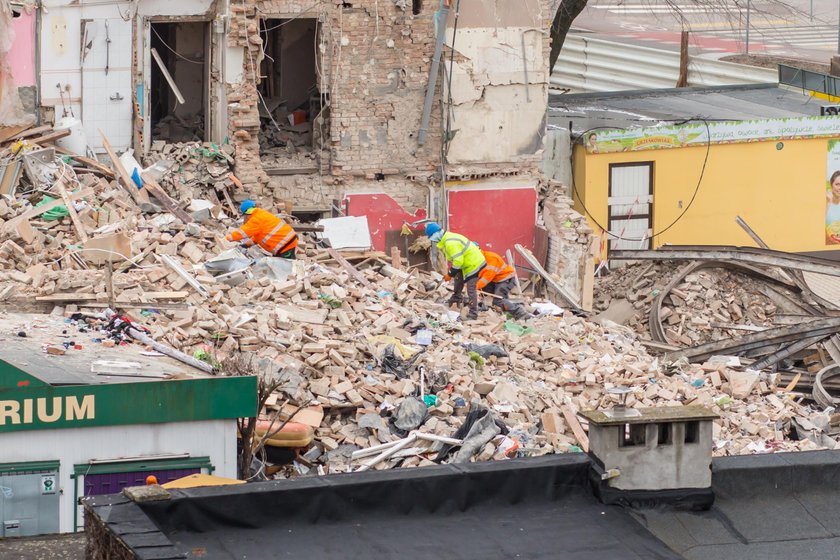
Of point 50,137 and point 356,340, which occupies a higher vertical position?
point 50,137

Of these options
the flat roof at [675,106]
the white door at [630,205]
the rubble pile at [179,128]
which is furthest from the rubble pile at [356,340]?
the flat roof at [675,106]

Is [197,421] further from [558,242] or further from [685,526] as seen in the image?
[558,242]

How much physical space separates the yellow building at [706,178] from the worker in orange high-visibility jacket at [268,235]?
7.36 meters

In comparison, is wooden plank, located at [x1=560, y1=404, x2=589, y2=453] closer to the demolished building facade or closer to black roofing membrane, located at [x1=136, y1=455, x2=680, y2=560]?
black roofing membrane, located at [x1=136, y1=455, x2=680, y2=560]

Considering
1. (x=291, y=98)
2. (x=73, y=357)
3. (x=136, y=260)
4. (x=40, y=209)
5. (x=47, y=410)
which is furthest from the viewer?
(x=291, y=98)

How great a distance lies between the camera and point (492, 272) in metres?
19.9

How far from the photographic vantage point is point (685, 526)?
9648 millimetres

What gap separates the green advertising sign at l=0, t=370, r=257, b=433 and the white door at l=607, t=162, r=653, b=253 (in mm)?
12990

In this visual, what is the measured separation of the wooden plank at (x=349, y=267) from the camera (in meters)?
19.7

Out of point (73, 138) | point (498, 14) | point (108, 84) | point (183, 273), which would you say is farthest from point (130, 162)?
point (498, 14)

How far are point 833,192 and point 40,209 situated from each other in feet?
46.5

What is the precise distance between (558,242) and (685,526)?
13.5 meters

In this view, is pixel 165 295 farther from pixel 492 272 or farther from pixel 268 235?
pixel 492 272

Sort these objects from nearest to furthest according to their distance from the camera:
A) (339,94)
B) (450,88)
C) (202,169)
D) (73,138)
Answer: (73,138) → (202,169) → (339,94) → (450,88)
